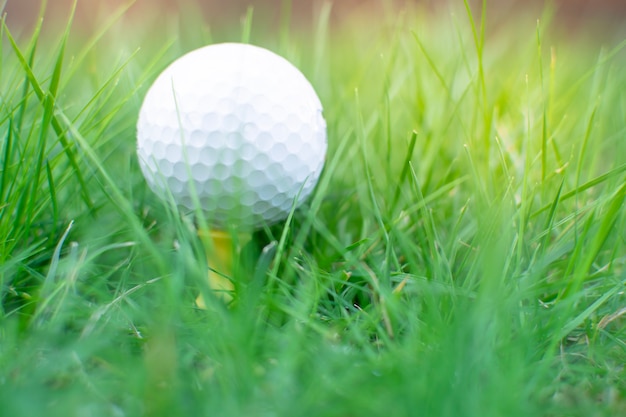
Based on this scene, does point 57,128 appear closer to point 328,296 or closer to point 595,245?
point 328,296

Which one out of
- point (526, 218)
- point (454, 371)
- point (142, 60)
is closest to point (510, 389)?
point (454, 371)

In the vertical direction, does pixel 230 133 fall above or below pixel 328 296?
above

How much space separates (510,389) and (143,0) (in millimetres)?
3567

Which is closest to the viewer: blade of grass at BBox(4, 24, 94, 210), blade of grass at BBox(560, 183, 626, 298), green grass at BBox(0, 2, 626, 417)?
green grass at BBox(0, 2, 626, 417)

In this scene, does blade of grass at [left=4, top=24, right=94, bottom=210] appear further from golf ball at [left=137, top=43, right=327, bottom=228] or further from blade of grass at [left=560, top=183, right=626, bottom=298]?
blade of grass at [left=560, top=183, right=626, bottom=298]

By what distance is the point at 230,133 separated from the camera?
45.6 inches

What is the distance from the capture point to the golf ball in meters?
1.16

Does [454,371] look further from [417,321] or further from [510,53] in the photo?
[510,53]

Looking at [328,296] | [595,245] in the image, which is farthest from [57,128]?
[595,245]

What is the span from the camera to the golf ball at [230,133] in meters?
1.16

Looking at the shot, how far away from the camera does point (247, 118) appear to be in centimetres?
116

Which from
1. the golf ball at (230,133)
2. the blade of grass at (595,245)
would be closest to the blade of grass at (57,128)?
→ the golf ball at (230,133)

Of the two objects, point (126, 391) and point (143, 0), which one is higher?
point (143, 0)

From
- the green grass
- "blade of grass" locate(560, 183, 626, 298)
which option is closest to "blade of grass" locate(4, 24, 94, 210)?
the green grass
